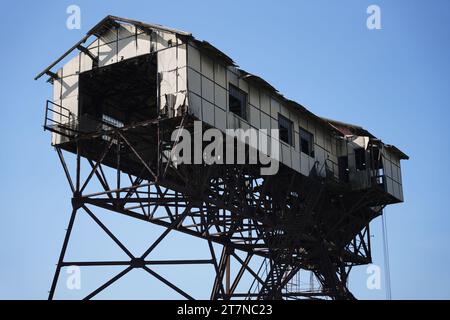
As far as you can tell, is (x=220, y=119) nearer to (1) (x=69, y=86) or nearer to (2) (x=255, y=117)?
(2) (x=255, y=117)

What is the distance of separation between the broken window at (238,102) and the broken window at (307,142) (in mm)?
5452

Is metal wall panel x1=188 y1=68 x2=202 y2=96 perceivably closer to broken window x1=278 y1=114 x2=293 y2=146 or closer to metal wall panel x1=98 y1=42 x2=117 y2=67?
metal wall panel x1=98 y1=42 x2=117 y2=67

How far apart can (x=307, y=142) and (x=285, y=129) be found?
2293 mm

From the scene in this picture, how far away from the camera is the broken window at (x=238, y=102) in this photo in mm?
38938

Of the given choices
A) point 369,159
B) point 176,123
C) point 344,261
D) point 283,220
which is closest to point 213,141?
point 176,123

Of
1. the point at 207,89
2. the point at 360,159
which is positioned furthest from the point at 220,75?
the point at 360,159

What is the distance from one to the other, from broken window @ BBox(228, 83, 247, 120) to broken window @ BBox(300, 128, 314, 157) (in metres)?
5.45

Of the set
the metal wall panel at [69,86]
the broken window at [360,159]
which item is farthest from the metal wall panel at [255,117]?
the broken window at [360,159]

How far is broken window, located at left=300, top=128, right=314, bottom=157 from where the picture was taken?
44.2 meters

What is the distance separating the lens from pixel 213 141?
3694cm

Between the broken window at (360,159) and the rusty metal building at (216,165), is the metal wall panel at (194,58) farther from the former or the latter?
the broken window at (360,159)

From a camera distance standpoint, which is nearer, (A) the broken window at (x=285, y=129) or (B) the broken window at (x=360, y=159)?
(A) the broken window at (x=285, y=129)
